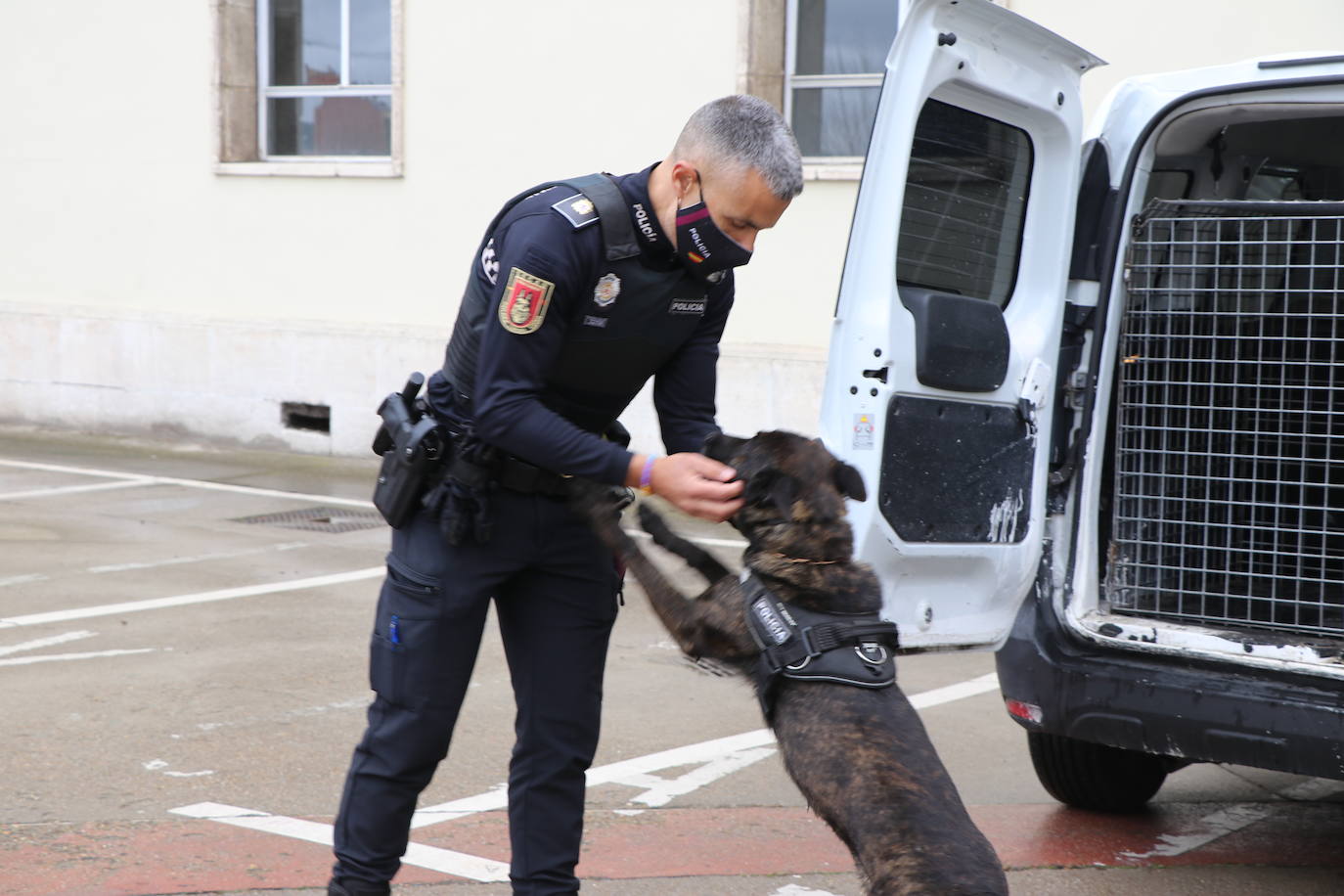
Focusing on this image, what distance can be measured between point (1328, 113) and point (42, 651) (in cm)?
476

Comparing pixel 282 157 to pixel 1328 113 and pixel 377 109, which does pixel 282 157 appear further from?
pixel 1328 113

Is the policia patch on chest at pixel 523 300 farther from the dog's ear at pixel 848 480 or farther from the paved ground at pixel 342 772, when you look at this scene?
the paved ground at pixel 342 772

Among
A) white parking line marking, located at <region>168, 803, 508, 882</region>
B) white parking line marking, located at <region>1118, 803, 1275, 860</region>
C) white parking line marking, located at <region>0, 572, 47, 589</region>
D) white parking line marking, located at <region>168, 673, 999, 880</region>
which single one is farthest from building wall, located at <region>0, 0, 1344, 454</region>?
white parking line marking, located at <region>168, 803, 508, 882</region>

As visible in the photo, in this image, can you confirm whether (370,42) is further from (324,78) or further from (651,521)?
(651,521)

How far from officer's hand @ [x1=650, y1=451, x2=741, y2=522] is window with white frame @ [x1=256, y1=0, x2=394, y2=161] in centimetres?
916

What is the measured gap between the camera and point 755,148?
2914 millimetres

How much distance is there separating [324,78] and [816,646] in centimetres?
1005

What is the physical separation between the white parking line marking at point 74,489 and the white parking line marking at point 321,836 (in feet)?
19.2

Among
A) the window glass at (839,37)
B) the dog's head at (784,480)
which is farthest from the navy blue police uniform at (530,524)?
the window glass at (839,37)

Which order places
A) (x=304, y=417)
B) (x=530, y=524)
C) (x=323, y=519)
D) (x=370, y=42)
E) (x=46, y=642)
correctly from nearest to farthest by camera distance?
1. (x=530, y=524)
2. (x=46, y=642)
3. (x=323, y=519)
4. (x=304, y=417)
5. (x=370, y=42)

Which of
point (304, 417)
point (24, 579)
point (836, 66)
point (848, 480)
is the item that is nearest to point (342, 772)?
point (848, 480)

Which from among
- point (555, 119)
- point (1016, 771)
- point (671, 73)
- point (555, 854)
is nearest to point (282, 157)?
point (555, 119)

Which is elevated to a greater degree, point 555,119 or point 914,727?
point 555,119

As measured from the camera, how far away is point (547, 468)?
2.97 meters
